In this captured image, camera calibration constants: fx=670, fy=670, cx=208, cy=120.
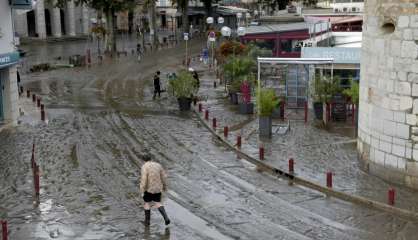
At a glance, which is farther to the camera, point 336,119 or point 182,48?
point 182,48

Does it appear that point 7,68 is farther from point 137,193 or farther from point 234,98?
point 137,193

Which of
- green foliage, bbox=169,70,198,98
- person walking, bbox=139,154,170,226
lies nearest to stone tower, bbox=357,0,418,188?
person walking, bbox=139,154,170,226

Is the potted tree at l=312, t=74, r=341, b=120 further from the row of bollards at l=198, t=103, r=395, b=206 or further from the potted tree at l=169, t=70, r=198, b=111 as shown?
the potted tree at l=169, t=70, r=198, b=111

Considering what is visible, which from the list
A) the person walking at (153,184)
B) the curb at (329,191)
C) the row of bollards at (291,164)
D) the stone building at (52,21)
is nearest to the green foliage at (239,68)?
the row of bollards at (291,164)

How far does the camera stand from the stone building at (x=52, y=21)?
81.2 meters

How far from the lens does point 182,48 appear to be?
70.7 meters

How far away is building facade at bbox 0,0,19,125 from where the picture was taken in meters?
25.9

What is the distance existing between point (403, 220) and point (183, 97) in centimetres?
1699

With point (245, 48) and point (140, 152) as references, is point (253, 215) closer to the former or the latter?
point (140, 152)

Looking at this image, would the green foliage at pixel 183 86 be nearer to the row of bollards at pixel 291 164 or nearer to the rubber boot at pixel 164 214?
the row of bollards at pixel 291 164

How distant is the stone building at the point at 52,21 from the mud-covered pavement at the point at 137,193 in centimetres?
5423

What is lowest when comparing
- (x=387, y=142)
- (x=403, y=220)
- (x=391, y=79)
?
(x=403, y=220)

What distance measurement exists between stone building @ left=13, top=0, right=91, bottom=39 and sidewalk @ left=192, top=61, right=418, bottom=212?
5555cm

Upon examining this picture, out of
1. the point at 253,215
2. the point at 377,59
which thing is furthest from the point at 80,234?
the point at 377,59
